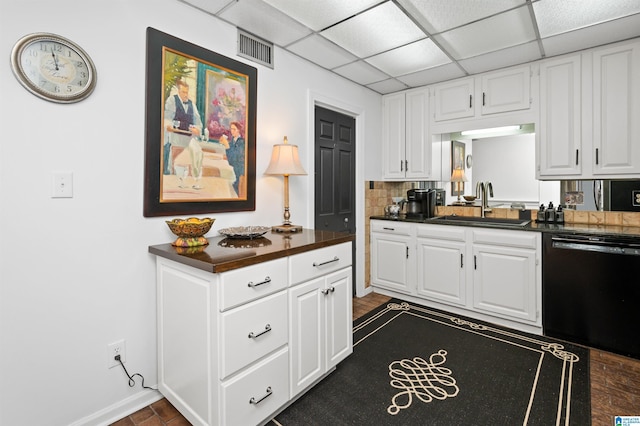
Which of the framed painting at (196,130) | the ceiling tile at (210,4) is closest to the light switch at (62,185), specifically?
the framed painting at (196,130)

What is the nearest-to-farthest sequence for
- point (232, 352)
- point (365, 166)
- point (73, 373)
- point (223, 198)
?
point (232, 352) → point (73, 373) → point (223, 198) → point (365, 166)

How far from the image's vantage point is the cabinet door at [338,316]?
2.06 meters

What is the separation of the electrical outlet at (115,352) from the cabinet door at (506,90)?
356 centimetres

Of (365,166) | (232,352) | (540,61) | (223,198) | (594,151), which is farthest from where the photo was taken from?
(365,166)

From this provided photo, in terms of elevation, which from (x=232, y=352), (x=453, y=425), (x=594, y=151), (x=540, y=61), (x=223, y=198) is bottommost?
(x=453, y=425)

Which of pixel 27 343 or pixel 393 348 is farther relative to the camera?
pixel 393 348

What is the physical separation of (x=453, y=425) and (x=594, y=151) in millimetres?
2494

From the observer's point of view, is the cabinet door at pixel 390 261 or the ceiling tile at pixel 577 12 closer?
the ceiling tile at pixel 577 12

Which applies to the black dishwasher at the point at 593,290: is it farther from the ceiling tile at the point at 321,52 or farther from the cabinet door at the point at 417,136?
the ceiling tile at the point at 321,52

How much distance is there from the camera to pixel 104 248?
5.59ft

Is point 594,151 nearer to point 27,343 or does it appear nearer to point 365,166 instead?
point 365,166

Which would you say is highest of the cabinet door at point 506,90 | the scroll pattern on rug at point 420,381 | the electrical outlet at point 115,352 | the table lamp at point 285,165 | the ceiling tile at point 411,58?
the ceiling tile at point 411,58

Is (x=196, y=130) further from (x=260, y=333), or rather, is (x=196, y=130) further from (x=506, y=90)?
(x=506, y=90)

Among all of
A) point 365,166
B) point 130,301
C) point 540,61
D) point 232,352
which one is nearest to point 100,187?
point 130,301
